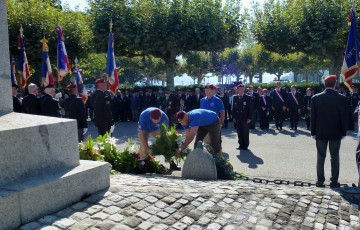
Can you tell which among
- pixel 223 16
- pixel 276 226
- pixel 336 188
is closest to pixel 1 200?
pixel 276 226

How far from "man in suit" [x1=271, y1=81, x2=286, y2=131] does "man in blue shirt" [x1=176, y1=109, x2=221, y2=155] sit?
806 centimetres

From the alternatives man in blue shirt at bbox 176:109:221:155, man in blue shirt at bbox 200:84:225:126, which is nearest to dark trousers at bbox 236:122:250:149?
man in blue shirt at bbox 200:84:225:126

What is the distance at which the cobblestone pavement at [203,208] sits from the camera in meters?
4.09

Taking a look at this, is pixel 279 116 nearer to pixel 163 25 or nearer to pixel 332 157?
pixel 163 25

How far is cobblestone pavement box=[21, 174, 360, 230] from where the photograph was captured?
409 centimetres

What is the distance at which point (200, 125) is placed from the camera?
791 centimetres

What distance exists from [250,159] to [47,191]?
6.71 metres

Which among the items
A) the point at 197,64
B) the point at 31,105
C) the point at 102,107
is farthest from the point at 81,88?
the point at 197,64

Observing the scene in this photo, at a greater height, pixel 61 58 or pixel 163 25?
pixel 163 25

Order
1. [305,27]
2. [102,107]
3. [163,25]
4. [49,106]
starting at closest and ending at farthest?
1. [49,106]
2. [102,107]
3. [305,27]
4. [163,25]

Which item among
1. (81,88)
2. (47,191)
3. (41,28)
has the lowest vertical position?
(47,191)

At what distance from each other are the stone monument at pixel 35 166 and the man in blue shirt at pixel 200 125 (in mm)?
2617

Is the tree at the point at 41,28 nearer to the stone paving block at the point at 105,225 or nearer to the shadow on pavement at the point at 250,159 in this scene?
the shadow on pavement at the point at 250,159

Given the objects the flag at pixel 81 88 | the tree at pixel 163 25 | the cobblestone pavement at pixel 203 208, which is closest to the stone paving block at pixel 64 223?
the cobblestone pavement at pixel 203 208
